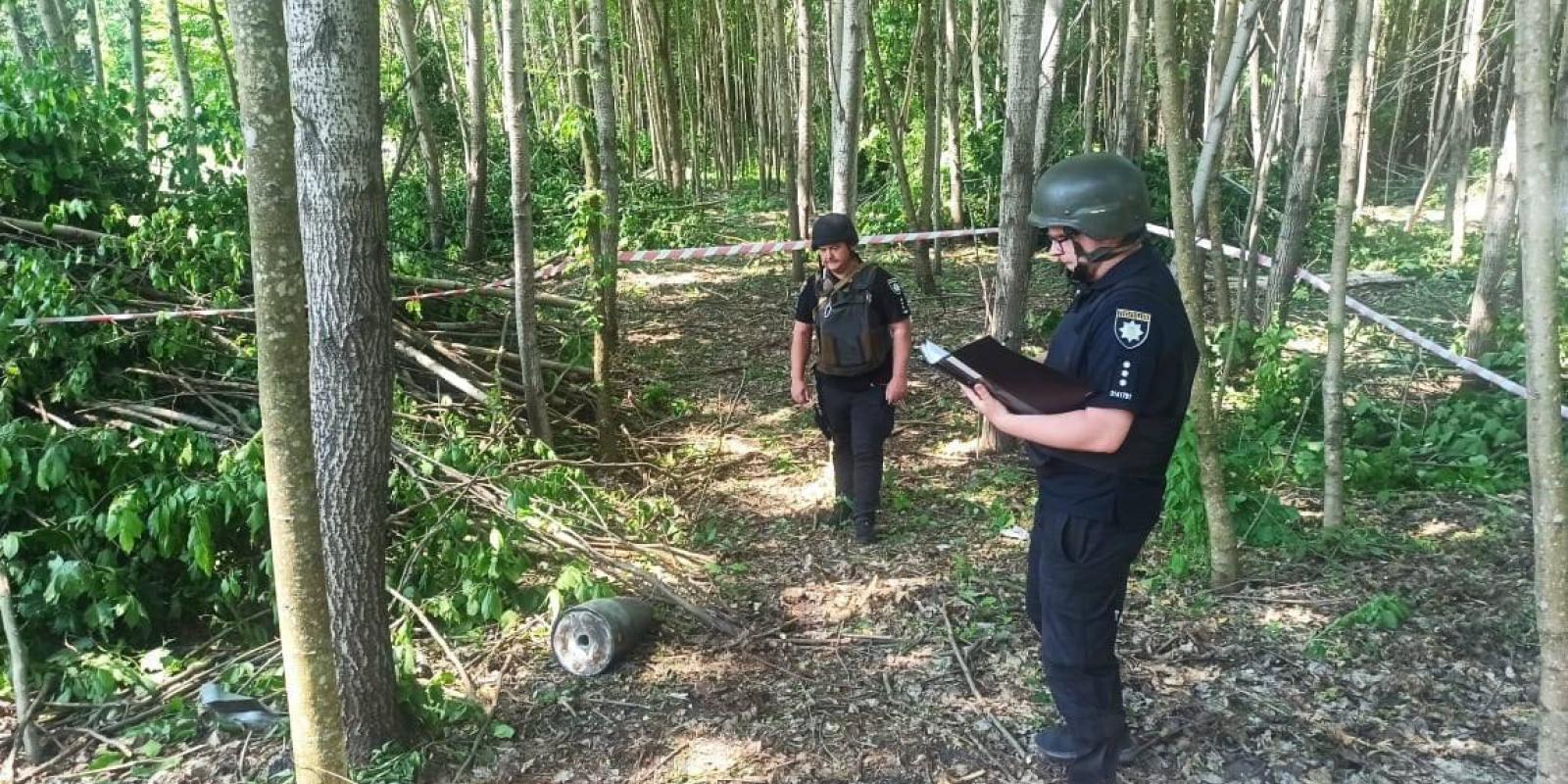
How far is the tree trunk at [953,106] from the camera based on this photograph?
9539 mm

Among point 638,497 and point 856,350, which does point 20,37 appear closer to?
point 638,497

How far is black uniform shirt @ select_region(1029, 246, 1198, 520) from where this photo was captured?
2.46m

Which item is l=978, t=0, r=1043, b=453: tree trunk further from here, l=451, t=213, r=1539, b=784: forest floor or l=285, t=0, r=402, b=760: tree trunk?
l=285, t=0, r=402, b=760: tree trunk

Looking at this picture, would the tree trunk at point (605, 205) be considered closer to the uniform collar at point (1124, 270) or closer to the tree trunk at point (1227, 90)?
the tree trunk at point (1227, 90)

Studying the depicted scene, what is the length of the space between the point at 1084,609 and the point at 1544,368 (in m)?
1.20

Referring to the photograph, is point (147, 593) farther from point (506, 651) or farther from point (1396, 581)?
point (1396, 581)

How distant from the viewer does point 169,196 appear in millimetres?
6938

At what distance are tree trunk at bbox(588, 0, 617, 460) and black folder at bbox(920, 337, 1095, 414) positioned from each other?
3.32 metres

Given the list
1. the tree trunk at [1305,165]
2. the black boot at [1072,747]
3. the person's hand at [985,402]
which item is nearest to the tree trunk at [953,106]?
the tree trunk at [1305,165]

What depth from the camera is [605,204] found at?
5895mm

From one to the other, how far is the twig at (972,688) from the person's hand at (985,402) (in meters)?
1.15

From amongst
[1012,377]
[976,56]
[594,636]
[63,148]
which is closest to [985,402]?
[1012,377]

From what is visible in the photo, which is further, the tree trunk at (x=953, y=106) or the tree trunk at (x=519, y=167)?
the tree trunk at (x=953, y=106)

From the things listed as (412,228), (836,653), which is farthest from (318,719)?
(412,228)
